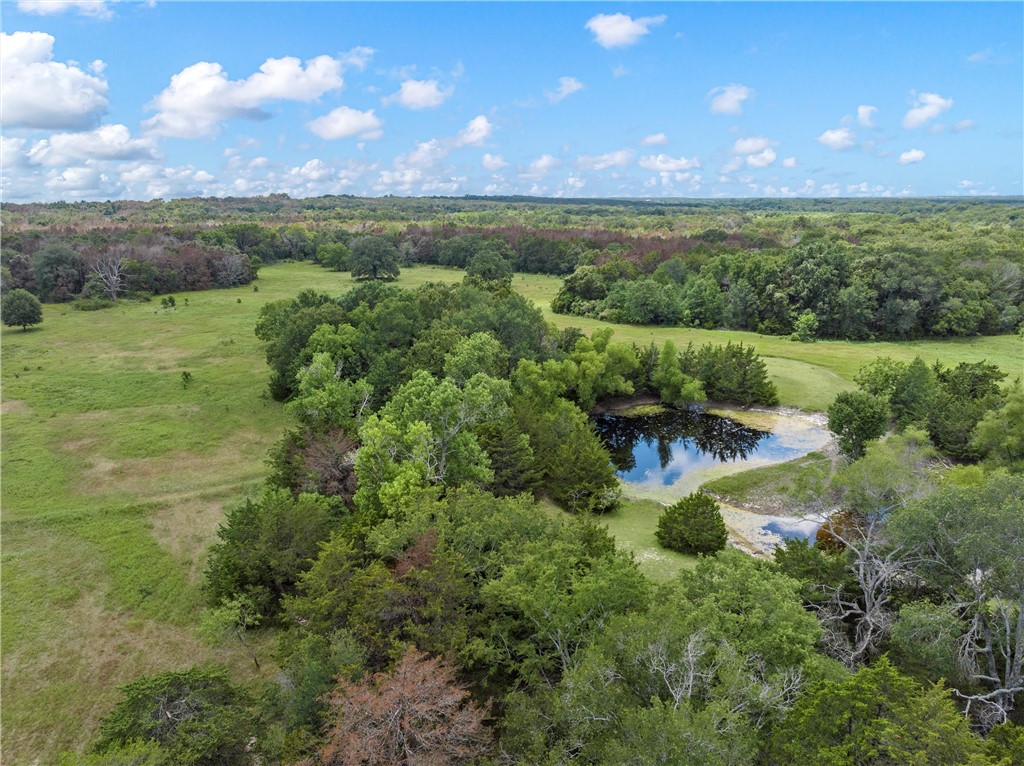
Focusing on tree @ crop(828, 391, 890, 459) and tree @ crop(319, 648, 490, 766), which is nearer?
tree @ crop(319, 648, 490, 766)

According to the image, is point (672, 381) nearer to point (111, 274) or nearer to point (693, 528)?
point (693, 528)

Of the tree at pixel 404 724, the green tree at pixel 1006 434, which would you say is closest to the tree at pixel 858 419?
the green tree at pixel 1006 434

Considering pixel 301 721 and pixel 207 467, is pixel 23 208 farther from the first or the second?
pixel 301 721

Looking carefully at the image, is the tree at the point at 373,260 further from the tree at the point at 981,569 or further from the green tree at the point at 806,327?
the tree at the point at 981,569

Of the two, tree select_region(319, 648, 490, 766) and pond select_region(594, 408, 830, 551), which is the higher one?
tree select_region(319, 648, 490, 766)

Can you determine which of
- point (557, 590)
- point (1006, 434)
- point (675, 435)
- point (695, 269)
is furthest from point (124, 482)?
point (695, 269)

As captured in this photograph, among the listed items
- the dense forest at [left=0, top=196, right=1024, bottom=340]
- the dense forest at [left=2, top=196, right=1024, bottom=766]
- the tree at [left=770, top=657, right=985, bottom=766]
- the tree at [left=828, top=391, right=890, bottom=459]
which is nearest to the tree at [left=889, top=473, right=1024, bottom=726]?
the dense forest at [left=2, top=196, right=1024, bottom=766]

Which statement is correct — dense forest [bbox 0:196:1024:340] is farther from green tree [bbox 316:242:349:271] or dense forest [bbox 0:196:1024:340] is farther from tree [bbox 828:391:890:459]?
tree [bbox 828:391:890:459]
